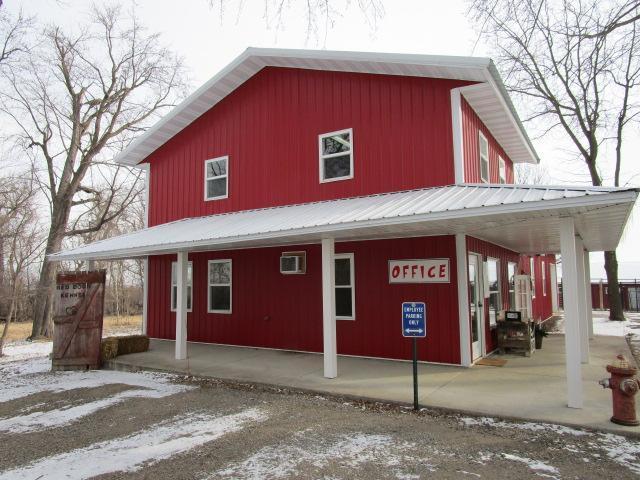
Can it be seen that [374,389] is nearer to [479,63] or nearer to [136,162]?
[479,63]

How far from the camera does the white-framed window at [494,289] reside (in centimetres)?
1016

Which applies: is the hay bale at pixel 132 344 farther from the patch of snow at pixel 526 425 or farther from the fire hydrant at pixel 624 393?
the fire hydrant at pixel 624 393

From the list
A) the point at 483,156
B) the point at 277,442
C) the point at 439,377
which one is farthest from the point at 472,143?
the point at 277,442

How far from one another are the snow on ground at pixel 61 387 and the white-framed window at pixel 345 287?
3419mm

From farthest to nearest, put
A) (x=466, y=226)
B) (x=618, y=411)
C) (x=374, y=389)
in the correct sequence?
(x=466, y=226)
(x=374, y=389)
(x=618, y=411)

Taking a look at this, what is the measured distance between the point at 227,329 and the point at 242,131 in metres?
4.97

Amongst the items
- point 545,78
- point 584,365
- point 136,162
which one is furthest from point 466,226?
point 545,78

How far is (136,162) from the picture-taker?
13766mm

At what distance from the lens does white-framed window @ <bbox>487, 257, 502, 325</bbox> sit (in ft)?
33.3

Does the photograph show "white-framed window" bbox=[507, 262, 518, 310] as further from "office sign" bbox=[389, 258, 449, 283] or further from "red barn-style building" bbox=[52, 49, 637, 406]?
"office sign" bbox=[389, 258, 449, 283]

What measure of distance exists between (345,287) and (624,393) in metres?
5.31

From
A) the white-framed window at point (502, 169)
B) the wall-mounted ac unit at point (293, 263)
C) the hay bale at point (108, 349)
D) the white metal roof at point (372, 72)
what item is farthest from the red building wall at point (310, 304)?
the white-framed window at point (502, 169)

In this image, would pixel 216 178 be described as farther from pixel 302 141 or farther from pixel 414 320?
pixel 414 320

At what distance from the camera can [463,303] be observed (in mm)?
8195
